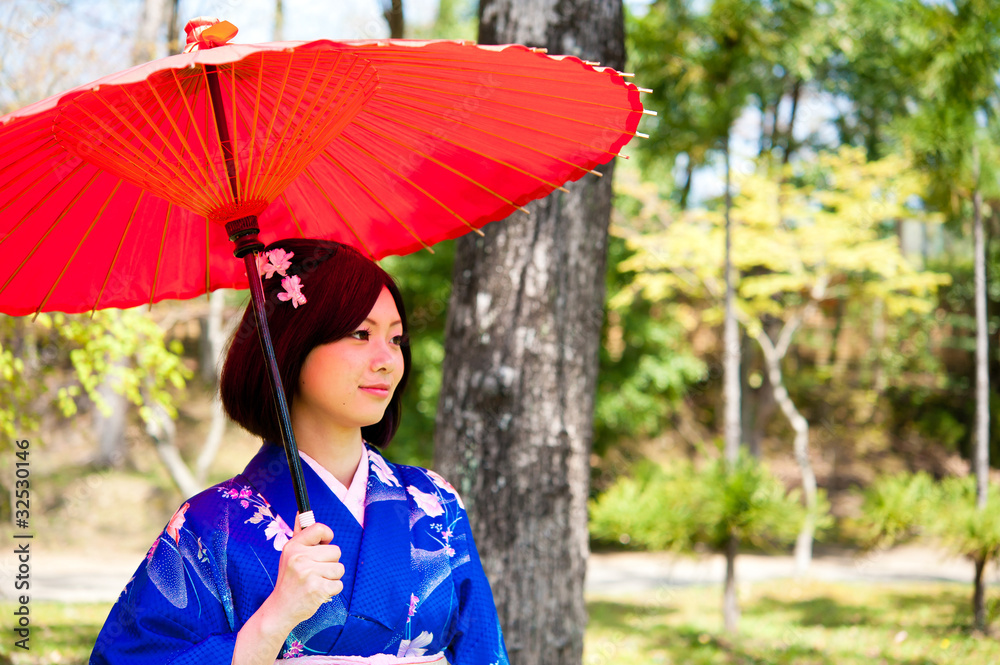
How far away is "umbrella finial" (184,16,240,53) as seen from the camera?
1.40 meters

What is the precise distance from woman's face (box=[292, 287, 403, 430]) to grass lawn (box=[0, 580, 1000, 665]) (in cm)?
399

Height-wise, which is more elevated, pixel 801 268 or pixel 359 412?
pixel 801 268

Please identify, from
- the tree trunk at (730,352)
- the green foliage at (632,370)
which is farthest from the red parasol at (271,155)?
the green foliage at (632,370)

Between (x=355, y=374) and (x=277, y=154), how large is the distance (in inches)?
17.8

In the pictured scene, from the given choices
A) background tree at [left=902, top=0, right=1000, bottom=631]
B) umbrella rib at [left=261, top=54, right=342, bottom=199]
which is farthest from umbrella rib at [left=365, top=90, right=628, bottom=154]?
background tree at [left=902, top=0, right=1000, bottom=631]

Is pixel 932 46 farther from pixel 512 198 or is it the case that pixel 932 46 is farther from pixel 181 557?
pixel 181 557

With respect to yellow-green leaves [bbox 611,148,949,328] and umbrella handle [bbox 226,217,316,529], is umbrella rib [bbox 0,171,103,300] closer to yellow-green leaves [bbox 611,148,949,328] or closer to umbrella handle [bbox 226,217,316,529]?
umbrella handle [bbox 226,217,316,529]

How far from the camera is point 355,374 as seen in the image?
1.61 meters

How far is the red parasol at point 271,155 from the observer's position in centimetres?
147

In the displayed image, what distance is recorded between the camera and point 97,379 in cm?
463

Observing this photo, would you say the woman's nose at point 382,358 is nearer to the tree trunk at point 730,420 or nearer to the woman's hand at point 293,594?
the woman's hand at point 293,594

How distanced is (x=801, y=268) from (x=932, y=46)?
384 cm

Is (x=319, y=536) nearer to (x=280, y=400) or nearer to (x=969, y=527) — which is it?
(x=280, y=400)

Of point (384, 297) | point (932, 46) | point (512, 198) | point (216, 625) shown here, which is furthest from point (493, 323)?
point (932, 46)
